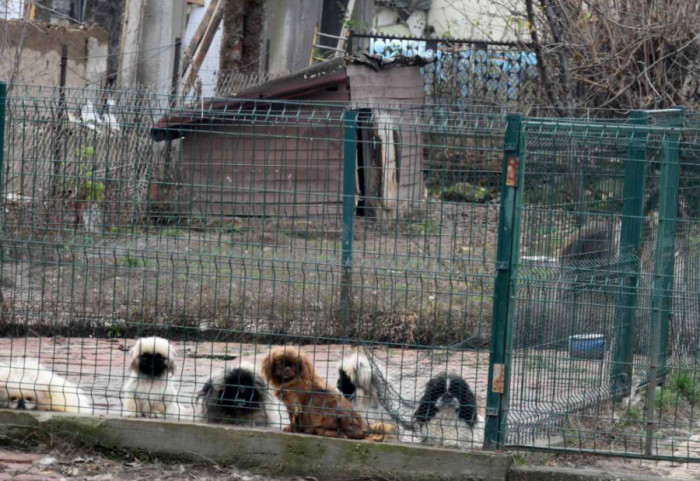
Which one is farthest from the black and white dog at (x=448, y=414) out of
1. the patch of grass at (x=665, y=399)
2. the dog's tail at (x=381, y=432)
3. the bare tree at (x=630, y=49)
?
the bare tree at (x=630, y=49)

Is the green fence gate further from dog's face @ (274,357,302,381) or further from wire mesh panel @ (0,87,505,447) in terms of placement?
dog's face @ (274,357,302,381)

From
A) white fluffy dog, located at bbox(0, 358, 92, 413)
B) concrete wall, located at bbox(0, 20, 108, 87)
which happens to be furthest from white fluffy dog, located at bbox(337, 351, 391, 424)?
concrete wall, located at bbox(0, 20, 108, 87)

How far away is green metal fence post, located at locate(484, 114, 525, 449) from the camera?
19.0ft

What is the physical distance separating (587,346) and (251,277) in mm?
2566

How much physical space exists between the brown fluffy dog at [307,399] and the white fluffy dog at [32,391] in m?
1.40

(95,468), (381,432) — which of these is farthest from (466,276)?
(95,468)

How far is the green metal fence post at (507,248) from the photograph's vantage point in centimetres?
580

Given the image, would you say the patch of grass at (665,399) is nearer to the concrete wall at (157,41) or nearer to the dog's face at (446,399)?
the dog's face at (446,399)

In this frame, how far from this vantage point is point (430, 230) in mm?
7234

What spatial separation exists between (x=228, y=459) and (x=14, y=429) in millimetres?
1476

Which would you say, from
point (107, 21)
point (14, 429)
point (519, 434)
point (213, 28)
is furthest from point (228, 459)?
point (107, 21)

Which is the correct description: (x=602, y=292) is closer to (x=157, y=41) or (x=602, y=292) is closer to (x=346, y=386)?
(x=346, y=386)

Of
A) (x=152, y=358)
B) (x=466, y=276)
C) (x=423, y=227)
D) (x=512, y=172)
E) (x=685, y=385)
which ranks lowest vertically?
(x=685, y=385)

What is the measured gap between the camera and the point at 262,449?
603 centimetres
